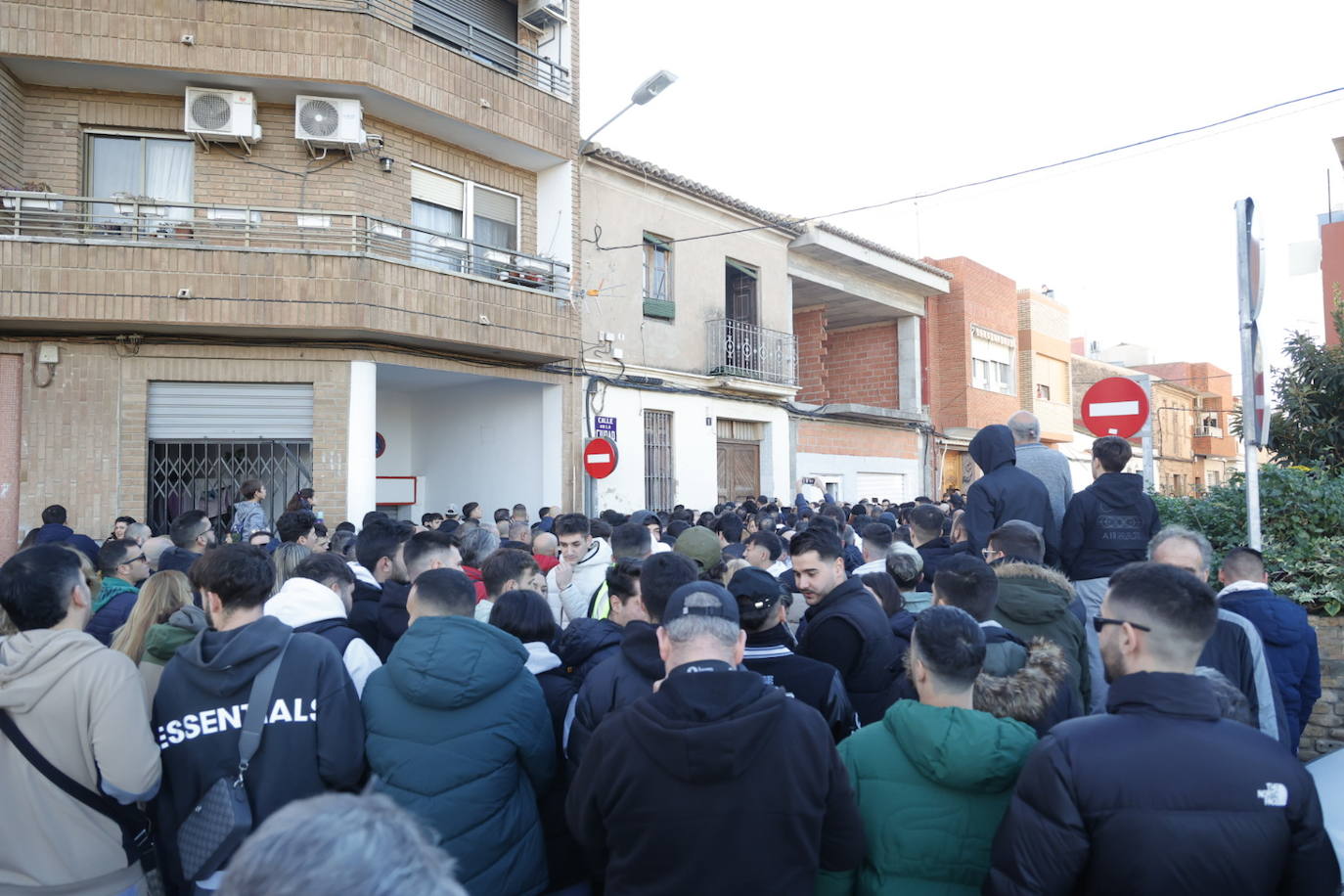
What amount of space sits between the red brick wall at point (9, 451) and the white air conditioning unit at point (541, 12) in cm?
887

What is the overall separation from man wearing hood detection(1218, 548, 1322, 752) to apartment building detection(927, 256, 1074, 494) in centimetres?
1920

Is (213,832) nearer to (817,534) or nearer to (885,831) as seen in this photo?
(885,831)

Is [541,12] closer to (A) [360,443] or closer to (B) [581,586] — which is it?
(A) [360,443]

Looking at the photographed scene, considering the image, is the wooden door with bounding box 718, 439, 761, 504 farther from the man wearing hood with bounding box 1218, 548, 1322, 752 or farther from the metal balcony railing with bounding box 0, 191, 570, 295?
the man wearing hood with bounding box 1218, 548, 1322, 752

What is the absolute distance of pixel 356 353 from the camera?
11773 millimetres

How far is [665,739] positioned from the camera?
2359mm

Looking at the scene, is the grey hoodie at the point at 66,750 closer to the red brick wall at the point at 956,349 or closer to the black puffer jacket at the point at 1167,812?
the black puffer jacket at the point at 1167,812

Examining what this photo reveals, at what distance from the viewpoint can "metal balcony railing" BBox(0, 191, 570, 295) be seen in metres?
10.6

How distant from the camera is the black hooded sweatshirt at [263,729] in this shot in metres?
2.90

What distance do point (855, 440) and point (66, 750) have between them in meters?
19.5

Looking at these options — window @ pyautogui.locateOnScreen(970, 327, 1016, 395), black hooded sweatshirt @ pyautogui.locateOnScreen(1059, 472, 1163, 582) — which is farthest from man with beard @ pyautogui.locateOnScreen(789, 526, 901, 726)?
window @ pyautogui.locateOnScreen(970, 327, 1016, 395)

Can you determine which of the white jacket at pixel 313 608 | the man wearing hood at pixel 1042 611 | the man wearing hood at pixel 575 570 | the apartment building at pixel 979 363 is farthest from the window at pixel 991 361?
the white jacket at pixel 313 608

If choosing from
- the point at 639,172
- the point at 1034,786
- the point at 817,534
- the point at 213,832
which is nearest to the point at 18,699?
the point at 213,832

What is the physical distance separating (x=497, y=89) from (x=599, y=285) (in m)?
3.39
